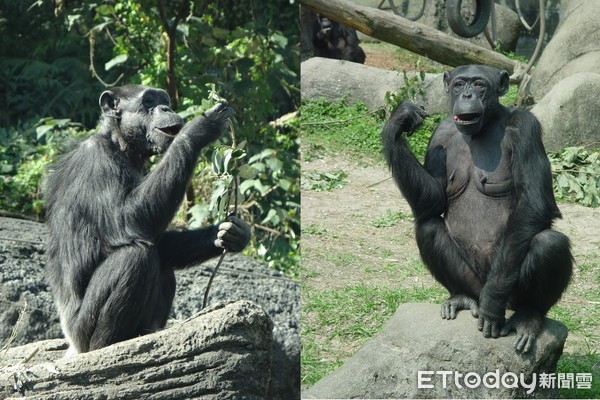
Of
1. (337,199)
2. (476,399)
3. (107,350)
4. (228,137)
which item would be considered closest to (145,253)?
(107,350)

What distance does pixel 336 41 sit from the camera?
6.73 metres

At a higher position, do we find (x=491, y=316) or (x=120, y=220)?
(x=120, y=220)

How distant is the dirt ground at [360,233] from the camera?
6.11 meters

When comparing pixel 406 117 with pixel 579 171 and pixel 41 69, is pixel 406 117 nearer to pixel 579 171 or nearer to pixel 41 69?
pixel 579 171

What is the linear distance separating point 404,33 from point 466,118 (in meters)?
1.33

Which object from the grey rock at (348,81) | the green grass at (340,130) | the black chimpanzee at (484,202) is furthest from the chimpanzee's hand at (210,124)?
the grey rock at (348,81)

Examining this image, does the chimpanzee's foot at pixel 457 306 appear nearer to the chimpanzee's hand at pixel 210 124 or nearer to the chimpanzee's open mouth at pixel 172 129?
the chimpanzee's hand at pixel 210 124

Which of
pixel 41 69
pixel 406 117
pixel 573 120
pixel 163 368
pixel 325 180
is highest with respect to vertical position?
pixel 41 69

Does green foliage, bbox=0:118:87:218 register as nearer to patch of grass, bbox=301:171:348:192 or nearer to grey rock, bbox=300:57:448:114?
grey rock, bbox=300:57:448:114

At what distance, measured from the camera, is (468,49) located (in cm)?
641

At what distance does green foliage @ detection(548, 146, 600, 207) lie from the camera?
591 centimetres

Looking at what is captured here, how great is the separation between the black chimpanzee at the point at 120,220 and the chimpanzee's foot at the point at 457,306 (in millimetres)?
1267

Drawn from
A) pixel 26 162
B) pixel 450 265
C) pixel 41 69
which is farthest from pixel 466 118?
pixel 41 69

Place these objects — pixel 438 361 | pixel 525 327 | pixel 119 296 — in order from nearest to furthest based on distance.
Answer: pixel 119 296
pixel 525 327
pixel 438 361
